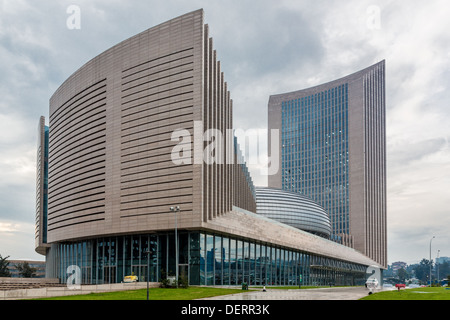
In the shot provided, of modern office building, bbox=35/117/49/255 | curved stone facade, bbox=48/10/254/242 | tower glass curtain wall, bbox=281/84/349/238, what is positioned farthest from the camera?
tower glass curtain wall, bbox=281/84/349/238

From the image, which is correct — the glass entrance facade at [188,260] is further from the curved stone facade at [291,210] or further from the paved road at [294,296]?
the curved stone facade at [291,210]

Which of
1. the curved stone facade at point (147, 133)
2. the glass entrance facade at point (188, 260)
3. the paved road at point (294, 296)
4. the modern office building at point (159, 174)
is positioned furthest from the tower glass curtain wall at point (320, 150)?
the paved road at point (294, 296)

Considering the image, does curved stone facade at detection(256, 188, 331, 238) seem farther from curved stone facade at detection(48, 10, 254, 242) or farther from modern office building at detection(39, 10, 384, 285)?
curved stone facade at detection(48, 10, 254, 242)

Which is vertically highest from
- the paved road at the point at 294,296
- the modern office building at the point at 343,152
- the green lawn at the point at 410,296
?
the modern office building at the point at 343,152

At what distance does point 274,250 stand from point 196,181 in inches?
939

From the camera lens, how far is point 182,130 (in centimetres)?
5503

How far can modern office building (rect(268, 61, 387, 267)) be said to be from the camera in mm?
160750

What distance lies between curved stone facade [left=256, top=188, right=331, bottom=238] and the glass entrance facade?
3273cm

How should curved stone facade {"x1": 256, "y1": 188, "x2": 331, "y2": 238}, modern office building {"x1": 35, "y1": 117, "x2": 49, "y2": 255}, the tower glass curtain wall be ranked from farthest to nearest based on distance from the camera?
the tower glass curtain wall → curved stone facade {"x1": 256, "y1": 188, "x2": 331, "y2": 238} → modern office building {"x1": 35, "y1": 117, "x2": 49, "y2": 255}

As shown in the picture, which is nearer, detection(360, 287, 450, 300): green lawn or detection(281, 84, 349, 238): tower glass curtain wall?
detection(360, 287, 450, 300): green lawn

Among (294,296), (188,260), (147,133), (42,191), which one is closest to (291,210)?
(42,191)

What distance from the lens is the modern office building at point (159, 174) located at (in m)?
54.2

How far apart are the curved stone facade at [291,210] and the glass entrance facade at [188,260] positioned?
107 feet

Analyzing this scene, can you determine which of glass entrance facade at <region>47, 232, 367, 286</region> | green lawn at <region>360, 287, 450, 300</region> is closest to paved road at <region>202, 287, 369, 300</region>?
green lawn at <region>360, 287, 450, 300</region>
